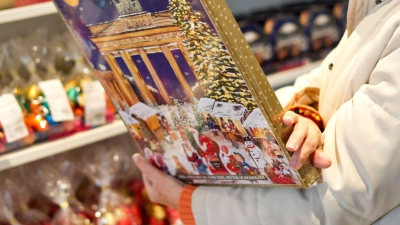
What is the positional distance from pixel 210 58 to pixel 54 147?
686 mm

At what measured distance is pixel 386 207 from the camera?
0.66 meters

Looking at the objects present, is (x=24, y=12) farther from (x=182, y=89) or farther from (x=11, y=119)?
(x=182, y=89)

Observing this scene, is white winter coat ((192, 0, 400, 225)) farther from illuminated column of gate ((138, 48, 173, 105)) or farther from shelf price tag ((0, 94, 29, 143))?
shelf price tag ((0, 94, 29, 143))

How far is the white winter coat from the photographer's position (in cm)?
61

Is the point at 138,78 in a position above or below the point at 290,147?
above

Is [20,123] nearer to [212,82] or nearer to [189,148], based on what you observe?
[189,148]

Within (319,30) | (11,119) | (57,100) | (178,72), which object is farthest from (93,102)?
(319,30)

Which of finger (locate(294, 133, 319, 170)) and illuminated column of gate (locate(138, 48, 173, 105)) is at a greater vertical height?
illuminated column of gate (locate(138, 48, 173, 105))

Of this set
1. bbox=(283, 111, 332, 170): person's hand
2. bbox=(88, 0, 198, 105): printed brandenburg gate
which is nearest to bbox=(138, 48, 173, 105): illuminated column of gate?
bbox=(88, 0, 198, 105): printed brandenburg gate

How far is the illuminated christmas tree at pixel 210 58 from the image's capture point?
1.81 ft

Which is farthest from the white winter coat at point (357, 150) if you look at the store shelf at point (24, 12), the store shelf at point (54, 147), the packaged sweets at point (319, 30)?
the packaged sweets at point (319, 30)

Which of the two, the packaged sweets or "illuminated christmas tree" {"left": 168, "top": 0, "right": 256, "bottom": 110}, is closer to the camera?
"illuminated christmas tree" {"left": 168, "top": 0, "right": 256, "bottom": 110}

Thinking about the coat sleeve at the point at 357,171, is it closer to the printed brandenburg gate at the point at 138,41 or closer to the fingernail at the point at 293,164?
the fingernail at the point at 293,164

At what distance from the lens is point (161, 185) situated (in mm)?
873
